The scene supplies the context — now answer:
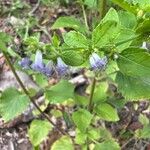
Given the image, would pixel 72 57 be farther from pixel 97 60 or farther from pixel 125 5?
pixel 125 5

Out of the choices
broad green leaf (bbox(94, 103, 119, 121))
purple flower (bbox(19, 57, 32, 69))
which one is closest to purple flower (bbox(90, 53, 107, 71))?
purple flower (bbox(19, 57, 32, 69))

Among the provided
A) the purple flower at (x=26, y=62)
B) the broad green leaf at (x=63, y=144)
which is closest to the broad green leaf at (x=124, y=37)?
the purple flower at (x=26, y=62)

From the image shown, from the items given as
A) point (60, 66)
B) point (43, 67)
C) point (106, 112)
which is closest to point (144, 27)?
point (60, 66)

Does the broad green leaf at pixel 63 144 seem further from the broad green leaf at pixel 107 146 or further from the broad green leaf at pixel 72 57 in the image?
the broad green leaf at pixel 72 57

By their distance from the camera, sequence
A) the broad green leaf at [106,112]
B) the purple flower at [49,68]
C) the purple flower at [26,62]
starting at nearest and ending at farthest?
the purple flower at [49,68] → the purple flower at [26,62] → the broad green leaf at [106,112]

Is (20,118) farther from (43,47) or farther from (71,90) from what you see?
Result: (43,47)
